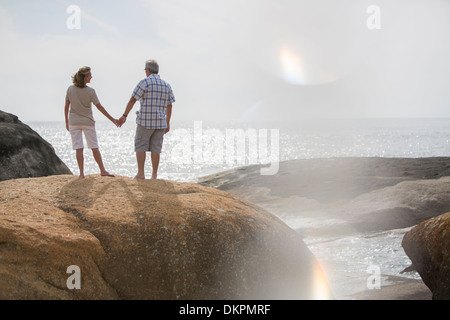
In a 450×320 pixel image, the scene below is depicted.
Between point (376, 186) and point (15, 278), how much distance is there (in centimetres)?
1161

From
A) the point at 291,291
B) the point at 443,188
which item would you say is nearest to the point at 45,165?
the point at 291,291

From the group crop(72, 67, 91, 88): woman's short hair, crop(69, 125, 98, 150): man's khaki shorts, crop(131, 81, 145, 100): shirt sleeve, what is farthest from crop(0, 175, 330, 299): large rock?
crop(72, 67, 91, 88): woman's short hair

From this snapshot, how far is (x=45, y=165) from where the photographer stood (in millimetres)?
10438

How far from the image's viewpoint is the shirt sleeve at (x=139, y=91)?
6902mm

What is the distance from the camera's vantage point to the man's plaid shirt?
22.7ft

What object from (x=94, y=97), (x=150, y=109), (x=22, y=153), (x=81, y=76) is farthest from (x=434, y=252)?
(x=22, y=153)

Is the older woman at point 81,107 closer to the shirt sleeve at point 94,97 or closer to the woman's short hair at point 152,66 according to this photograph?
the shirt sleeve at point 94,97

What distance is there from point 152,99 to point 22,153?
4.64 m

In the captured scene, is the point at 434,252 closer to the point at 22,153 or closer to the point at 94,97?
the point at 94,97

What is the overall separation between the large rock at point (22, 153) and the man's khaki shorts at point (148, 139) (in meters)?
4.04

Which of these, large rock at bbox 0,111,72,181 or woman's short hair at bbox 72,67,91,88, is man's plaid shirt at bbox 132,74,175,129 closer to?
woman's short hair at bbox 72,67,91,88

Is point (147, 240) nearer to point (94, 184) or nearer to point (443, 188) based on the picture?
point (94, 184)

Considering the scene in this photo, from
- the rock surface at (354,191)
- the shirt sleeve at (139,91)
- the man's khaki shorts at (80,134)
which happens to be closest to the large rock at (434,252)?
the rock surface at (354,191)

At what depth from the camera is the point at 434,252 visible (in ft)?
21.2
